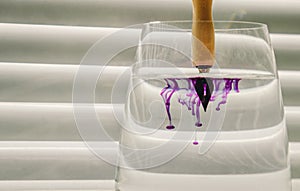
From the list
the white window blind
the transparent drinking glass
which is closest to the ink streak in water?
the transparent drinking glass

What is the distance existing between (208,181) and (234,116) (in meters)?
0.08

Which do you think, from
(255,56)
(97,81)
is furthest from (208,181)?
(97,81)

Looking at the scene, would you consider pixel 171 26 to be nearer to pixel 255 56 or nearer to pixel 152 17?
pixel 255 56

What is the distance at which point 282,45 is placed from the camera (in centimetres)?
81

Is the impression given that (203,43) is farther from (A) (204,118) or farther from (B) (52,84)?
(B) (52,84)

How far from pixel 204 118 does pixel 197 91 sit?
3 centimetres

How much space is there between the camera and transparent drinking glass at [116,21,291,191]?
506 millimetres

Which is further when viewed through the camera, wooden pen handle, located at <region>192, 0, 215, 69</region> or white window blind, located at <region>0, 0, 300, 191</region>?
white window blind, located at <region>0, 0, 300, 191</region>

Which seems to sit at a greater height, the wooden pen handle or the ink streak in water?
the wooden pen handle

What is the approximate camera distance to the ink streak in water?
20.4 inches

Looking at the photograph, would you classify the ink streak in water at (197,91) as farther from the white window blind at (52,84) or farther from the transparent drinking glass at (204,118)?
the white window blind at (52,84)

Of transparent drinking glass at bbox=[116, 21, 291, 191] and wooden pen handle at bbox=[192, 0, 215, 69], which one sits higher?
wooden pen handle at bbox=[192, 0, 215, 69]

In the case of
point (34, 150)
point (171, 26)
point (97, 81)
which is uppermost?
point (171, 26)

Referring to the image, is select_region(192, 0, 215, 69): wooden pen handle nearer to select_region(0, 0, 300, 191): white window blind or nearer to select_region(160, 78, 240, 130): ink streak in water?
select_region(160, 78, 240, 130): ink streak in water
